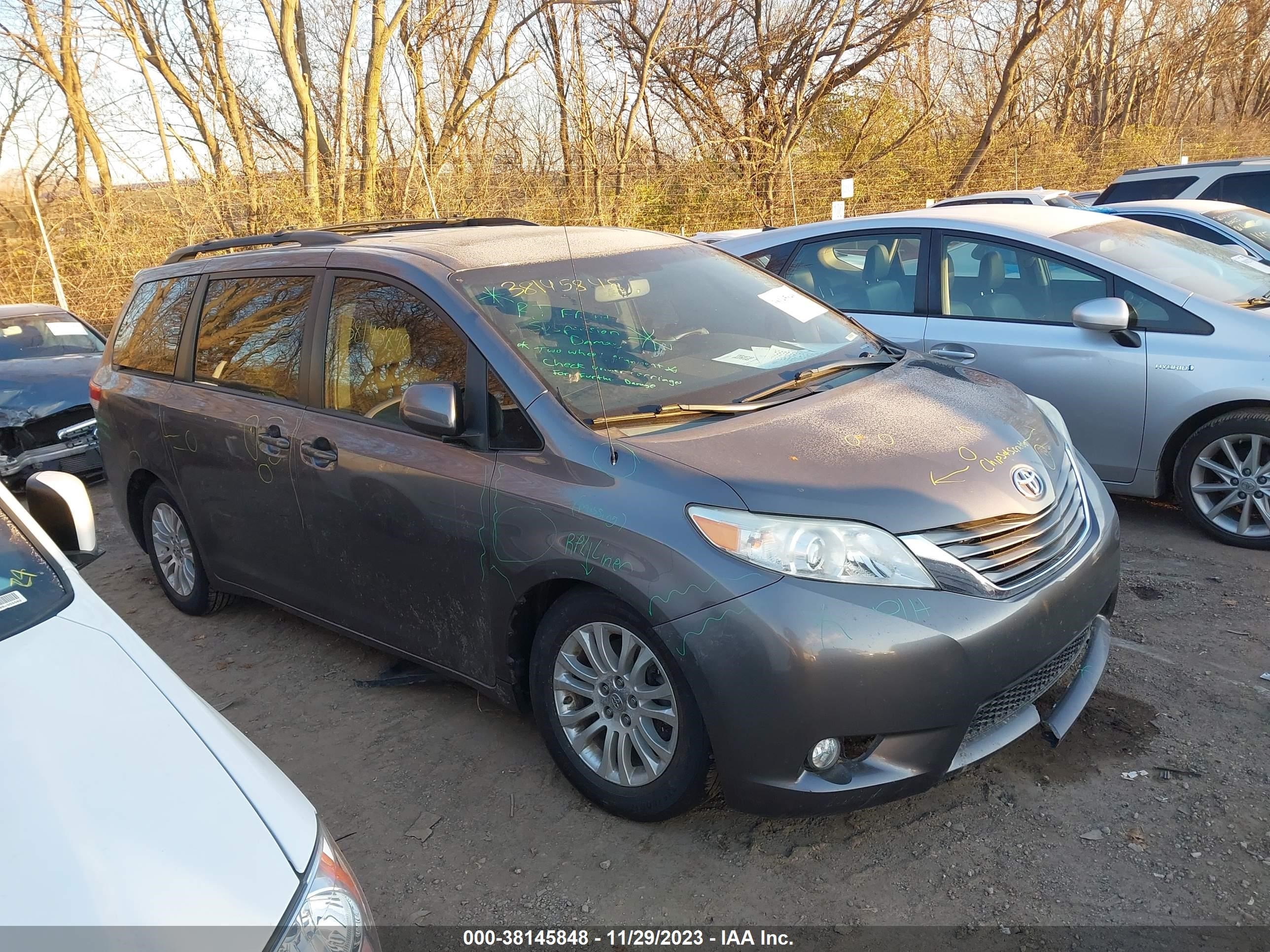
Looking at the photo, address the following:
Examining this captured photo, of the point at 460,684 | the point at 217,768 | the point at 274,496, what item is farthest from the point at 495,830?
the point at 274,496

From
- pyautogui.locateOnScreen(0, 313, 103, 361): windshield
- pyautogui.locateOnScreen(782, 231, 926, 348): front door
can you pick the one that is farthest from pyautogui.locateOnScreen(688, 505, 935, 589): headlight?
pyautogui.locateOnScreen(0, 313, 103, 361): windshield

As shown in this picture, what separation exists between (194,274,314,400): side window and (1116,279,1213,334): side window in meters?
3.89

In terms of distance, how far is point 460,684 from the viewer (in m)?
4.12

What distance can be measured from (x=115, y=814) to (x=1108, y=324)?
4.63 metres

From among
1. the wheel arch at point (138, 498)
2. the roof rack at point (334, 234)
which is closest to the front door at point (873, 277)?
the roof rack at point (334, 234)

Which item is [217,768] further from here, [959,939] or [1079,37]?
[1079,37]

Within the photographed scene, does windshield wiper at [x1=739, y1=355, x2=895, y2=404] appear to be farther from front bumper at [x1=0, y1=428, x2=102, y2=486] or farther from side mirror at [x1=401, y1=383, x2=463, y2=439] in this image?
front bumper at [x1=0, y1=428, x2=102, y2=486]

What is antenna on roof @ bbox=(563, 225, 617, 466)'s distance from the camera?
2959mm

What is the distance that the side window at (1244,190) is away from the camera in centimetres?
1045

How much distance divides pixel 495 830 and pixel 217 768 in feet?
4.59

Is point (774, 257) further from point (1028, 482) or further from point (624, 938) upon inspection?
point (624, 938)

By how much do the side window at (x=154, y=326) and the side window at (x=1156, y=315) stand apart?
459cm

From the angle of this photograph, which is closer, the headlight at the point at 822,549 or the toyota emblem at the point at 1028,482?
the headlight at the point at 822,549

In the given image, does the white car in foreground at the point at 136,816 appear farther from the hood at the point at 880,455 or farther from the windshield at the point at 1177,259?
the windshield at the point at 1177,259
